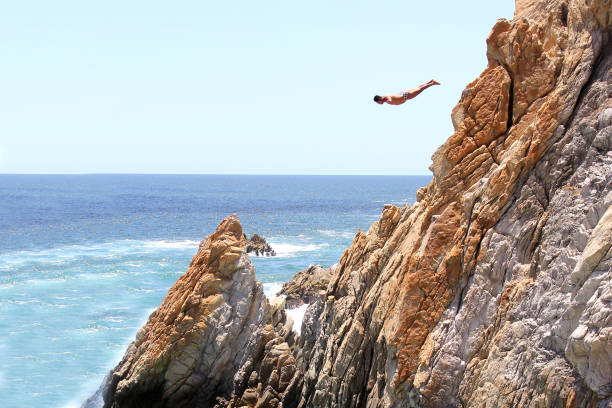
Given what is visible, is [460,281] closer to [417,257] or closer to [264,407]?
[417,257]

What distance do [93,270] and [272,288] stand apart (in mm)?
17486

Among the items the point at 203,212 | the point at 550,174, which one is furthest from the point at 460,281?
the point at 203,212

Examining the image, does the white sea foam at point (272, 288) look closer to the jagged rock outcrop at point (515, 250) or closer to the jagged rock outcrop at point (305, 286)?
the jagged rock outcrop at point (305, 286)

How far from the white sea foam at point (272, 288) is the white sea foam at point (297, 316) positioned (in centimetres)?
730

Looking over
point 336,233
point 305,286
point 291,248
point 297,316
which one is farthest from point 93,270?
point 336,233

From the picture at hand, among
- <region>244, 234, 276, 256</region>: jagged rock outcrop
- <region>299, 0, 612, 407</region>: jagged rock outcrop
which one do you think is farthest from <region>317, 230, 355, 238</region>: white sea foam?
<region>299, 0, 612, 407</region>: jagged rock outcrop

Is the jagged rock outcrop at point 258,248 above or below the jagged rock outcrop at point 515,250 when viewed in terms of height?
below

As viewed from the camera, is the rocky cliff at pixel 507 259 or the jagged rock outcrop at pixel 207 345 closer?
the rocky cliff at pixel 507 259

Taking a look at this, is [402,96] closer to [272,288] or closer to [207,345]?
[207,345]

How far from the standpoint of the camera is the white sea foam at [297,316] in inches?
1031

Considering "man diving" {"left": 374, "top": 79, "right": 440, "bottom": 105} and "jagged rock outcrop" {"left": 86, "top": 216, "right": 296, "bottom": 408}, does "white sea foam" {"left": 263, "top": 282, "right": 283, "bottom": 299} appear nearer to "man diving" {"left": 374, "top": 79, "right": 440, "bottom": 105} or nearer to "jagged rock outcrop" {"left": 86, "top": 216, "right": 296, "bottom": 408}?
"jagged rock outcrop" {"left": 86, "top": 216, "right": 296, "bottom": 408}

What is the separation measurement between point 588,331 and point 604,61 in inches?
249

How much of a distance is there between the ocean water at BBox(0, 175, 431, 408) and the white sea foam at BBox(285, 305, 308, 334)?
347 inches

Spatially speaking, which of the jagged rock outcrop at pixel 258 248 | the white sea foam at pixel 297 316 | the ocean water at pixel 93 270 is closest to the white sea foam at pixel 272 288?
the ocean water at pixel 93 270
